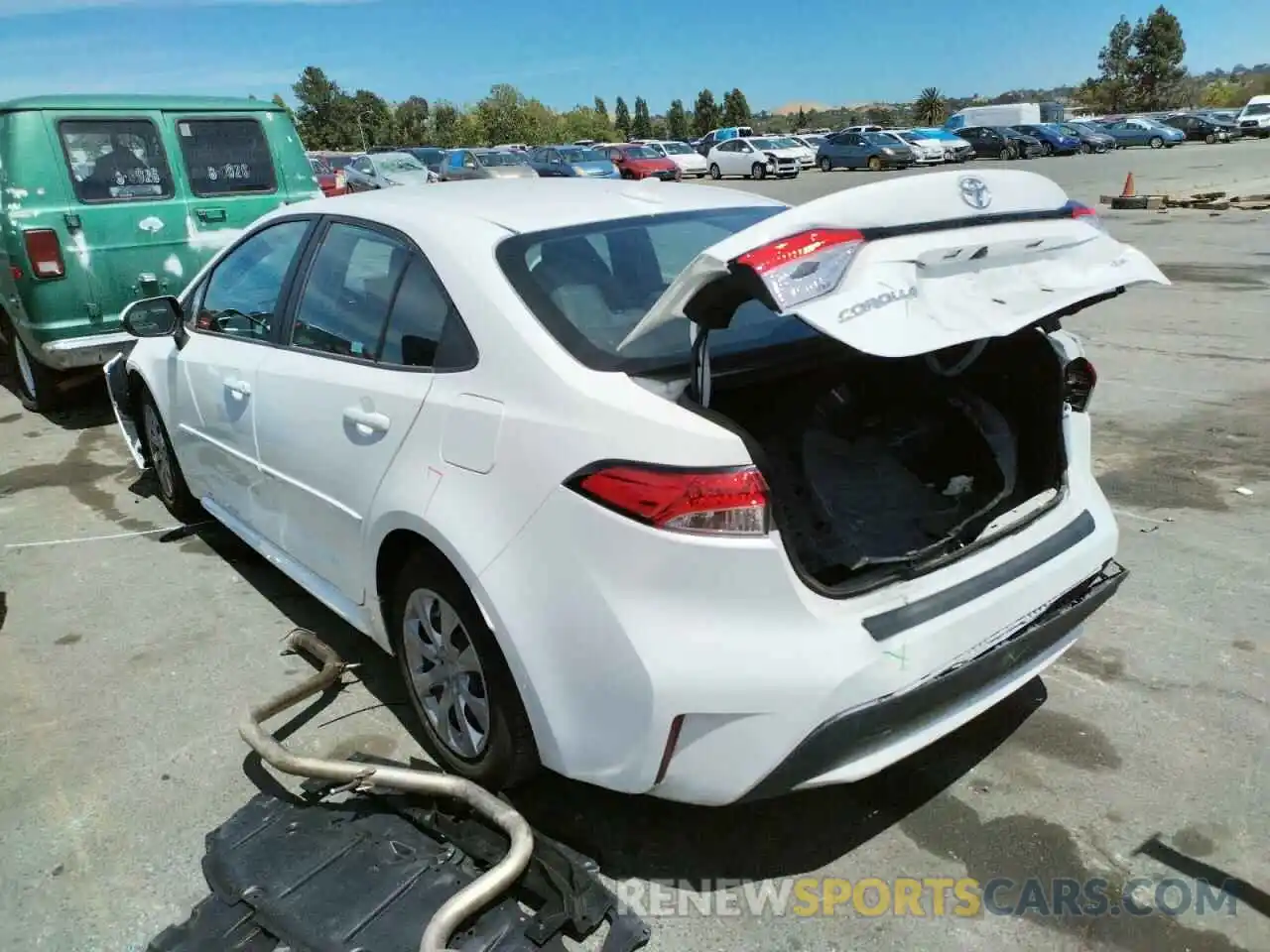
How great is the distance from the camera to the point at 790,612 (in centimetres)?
214

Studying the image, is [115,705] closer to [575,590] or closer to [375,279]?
[375,279]

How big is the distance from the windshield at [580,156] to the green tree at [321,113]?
1991 inches

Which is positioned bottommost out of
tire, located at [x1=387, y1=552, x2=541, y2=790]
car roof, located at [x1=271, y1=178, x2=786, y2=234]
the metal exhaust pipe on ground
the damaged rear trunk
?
the metal exhaust pipe on ground

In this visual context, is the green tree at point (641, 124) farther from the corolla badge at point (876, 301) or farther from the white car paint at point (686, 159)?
the corolla badge at point (876, 301)

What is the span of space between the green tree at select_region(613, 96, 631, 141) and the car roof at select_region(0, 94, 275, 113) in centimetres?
8497

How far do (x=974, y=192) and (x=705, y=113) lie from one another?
303 ft

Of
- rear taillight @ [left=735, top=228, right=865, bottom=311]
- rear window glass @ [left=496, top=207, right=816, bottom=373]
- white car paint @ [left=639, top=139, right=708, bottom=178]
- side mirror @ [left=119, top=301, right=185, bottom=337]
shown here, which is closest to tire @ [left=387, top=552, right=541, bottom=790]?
rear window glass @ [left=496, top=207, right=816, bottom=373]

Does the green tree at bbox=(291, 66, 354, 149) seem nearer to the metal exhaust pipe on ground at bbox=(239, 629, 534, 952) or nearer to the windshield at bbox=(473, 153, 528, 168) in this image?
the windshield at bbox=(473, 153, 528, 168)

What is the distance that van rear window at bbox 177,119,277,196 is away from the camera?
23.1ft

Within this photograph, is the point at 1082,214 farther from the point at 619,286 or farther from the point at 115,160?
the point at 115,160

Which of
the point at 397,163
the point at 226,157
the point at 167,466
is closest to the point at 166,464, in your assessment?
the point at 167,466

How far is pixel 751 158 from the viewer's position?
36312 millimetres

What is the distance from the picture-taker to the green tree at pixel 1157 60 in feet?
258

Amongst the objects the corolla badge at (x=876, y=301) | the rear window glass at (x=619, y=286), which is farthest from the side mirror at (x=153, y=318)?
Result: the corolla badge at (x=876, y=301)
